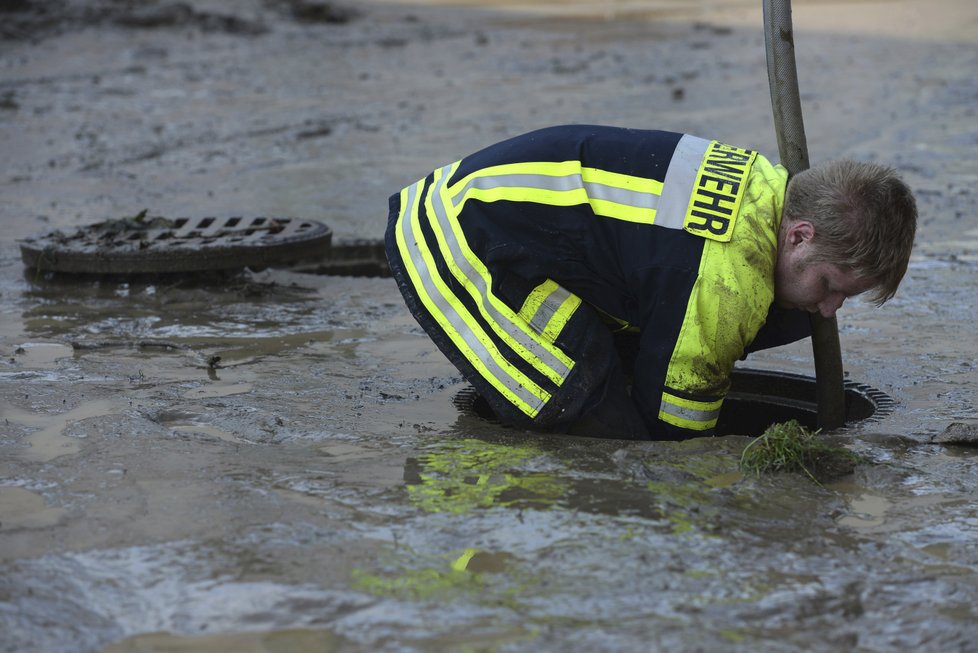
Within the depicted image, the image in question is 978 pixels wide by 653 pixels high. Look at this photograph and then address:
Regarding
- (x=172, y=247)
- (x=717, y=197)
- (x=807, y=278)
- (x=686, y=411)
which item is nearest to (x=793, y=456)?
(x=686, y=411)

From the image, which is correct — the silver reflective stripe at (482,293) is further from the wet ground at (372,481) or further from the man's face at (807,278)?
the man's face at (807,278)

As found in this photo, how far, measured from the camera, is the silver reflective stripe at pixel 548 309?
3.33m

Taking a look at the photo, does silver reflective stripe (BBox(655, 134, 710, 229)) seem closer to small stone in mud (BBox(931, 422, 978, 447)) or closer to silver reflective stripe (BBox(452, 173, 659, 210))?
silver reflective stripe (BBox(452, 173, 659, 210))

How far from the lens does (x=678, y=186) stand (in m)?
3.12

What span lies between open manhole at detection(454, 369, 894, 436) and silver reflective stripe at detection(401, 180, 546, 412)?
492 mm

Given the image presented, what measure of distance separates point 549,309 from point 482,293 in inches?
8.0

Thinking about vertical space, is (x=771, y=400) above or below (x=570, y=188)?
below

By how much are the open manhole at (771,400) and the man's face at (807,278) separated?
84 centimetres

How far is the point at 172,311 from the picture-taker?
4938 mm

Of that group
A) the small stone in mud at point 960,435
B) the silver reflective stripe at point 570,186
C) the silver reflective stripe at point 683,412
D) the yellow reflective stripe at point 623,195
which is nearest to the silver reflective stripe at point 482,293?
the silver reflective stripe at point 570,186

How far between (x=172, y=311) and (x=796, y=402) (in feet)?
8.26

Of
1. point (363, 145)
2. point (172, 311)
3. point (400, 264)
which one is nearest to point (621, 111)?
point (363, 145)

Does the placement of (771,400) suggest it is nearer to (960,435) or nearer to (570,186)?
(960,435)

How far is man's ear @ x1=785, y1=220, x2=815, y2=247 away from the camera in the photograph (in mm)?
3025
